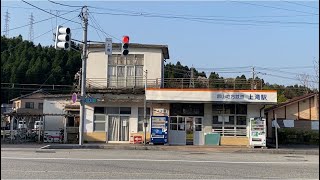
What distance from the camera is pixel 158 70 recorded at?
3288 centimetres

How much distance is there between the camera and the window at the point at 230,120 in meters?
31.2

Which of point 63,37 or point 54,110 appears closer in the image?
point 63,37

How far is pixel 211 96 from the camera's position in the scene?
30.5m

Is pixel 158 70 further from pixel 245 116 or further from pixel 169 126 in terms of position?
pixel 245 116

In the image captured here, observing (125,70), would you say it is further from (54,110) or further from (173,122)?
(54,110)

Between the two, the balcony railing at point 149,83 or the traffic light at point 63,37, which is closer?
the traffic light at point 63,37

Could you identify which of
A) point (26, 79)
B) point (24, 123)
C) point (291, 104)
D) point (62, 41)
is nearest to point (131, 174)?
point (62, 41)

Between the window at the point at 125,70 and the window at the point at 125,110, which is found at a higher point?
the window at the point at 125,70

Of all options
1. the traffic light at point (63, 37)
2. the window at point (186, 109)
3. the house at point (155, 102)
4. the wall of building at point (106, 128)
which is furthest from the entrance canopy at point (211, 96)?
the traffic light at point (63, 37)

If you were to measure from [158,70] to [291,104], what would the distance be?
14.3 metres

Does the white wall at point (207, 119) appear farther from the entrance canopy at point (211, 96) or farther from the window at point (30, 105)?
the window at point (30, 105)

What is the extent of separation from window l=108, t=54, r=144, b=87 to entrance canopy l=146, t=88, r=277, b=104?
2.75 meters

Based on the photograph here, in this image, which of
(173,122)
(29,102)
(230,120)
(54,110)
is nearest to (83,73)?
(173,122)

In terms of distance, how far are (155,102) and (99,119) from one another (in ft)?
15.7
